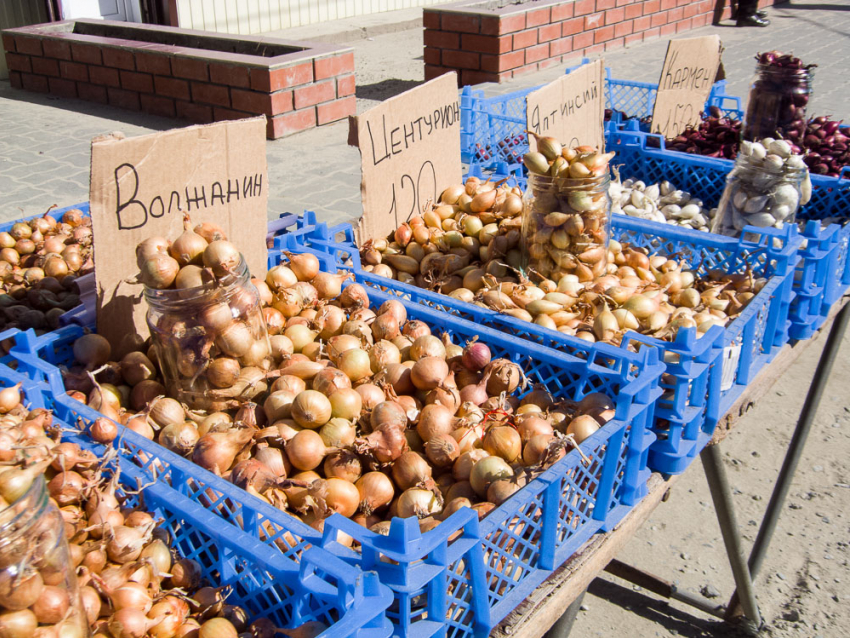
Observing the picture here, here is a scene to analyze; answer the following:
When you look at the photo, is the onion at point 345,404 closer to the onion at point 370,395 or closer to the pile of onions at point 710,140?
the onion at point 370,395

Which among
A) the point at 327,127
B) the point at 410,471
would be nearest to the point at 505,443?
the point at 410,471

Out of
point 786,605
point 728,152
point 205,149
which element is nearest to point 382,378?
point 205,149

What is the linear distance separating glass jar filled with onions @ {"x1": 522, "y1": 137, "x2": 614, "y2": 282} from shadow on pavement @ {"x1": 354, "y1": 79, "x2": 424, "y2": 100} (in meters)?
4.96

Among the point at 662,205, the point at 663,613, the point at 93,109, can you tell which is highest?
the point at 662,205

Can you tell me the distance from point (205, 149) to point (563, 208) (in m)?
1.00

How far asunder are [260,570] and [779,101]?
2.93 m

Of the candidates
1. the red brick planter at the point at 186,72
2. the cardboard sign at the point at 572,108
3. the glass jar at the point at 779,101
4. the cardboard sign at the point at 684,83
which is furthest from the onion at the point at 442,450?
the red brick planter at the point at 186,72

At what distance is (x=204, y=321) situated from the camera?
1567 mm

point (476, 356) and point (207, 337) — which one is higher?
point (207, 337)

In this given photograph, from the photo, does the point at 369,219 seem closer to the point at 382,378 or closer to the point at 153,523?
the point at 382,378

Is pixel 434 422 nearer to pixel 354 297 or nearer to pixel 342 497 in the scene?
pixel 342 497

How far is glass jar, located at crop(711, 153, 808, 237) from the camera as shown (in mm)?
2426

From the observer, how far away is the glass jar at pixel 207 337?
5.11ft

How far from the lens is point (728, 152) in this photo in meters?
3.30
